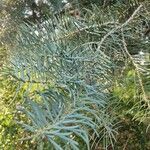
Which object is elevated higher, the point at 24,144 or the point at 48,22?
the point at 48,22

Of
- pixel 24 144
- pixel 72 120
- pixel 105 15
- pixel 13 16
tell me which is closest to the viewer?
pixel 72 120

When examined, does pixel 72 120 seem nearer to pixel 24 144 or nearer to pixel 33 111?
pixel 33 111

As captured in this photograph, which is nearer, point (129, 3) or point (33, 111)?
point (33, 111)

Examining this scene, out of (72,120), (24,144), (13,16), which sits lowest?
(24,144)

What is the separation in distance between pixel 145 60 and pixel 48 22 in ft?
0.41

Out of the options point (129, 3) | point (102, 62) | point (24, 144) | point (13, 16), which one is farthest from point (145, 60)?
point (24, 144)

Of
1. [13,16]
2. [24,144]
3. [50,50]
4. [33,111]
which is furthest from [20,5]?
[33,111]

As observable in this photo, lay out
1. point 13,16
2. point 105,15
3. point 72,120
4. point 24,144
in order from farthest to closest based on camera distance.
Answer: point 24,144
point 13,16
point 105,15
point 72,120

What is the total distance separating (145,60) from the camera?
454 millimetres

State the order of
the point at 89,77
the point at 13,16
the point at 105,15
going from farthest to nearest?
the point at 13,16, the point at 105,15, the point at 89,77

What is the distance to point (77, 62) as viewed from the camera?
1.28ft

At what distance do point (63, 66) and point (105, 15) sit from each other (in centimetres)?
16

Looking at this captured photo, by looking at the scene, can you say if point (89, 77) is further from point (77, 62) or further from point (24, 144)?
point (24, 144)

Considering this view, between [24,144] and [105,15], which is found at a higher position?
[105,15]
